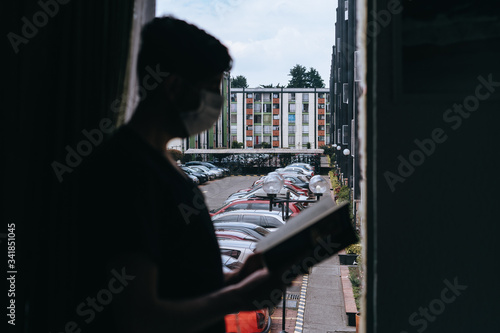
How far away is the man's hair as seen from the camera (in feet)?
4.49

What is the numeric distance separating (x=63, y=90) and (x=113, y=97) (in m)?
0.31

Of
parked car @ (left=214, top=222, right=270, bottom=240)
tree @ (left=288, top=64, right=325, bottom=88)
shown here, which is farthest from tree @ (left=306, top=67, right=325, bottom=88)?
parked car @ (left=214, top=222, right=270, bottom=240)

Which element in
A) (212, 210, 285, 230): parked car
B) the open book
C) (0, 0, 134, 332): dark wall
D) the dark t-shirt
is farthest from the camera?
(212, 210, 285, 230): parked car

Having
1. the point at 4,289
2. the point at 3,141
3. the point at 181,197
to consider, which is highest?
the point at 3,141

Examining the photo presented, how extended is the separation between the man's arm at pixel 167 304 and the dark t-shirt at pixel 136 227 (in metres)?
0.03

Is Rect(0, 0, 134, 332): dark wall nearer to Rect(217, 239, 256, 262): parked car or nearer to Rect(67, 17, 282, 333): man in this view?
Rect(67, 17, 282, 333): man

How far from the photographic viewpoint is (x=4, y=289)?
2.06 meters

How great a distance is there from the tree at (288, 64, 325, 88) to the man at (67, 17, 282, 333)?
81682 mm
